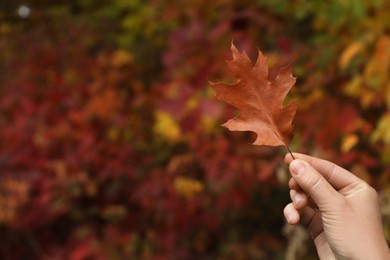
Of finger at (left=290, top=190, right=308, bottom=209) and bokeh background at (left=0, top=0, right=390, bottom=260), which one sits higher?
finger at (left=290, top=190, right=308, bottom=209)

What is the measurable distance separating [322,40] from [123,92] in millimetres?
2312

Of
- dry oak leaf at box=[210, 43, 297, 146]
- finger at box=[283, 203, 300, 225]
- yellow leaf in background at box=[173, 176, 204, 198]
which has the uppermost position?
dry oak leaf at box=[210, 43, 297, 146]

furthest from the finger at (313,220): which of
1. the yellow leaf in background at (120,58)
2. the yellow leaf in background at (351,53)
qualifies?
the yellow leaf in background at (120,58)

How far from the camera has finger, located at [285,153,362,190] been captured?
4.16 feet

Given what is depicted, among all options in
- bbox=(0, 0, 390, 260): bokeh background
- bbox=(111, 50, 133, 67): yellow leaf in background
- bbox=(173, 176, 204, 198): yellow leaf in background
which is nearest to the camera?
bbox=(0, 0, 390, 260): bokeh background

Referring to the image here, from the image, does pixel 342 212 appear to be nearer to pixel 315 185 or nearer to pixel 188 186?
pixel 315 185

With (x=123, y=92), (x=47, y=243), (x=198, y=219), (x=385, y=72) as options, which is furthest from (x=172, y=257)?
(x=385, y=72)

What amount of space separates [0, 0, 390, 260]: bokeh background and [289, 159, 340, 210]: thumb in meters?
2.08

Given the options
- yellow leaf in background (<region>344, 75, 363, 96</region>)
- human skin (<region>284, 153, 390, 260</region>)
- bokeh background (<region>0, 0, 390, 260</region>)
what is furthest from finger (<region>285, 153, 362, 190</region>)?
yellow leaf in background (<region>344, 75, 363, 96</region>)

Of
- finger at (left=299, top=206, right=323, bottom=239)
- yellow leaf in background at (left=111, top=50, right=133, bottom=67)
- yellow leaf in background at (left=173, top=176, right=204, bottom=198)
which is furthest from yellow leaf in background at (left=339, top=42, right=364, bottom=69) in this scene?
yellow leaf in background at (left=111, top=50, right=133, bottom=67)

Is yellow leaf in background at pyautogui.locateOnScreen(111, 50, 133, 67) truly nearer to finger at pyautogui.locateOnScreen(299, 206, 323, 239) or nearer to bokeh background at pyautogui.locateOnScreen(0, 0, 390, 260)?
bokeh background at pyautogui.locateOnScreen(0, 0, 390, 260)

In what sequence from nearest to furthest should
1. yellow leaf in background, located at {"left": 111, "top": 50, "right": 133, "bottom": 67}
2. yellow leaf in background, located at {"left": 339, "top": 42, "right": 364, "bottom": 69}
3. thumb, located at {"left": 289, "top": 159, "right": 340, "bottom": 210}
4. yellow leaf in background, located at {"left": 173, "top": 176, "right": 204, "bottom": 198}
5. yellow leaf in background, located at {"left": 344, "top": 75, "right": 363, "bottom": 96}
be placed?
thumb, located at {"left": 289, "top": 159, "right": 340, "bottom": 210} < yellow leaf in background, located at {"left": 339, "top": 42, "right": 364, "bottom": 69} < yellow leaf in background, located at {"left": 344, "top": 75, "right": 363, "bottom": 96} < yellow leaf in background, located at {"left": 173, "top": 176, "right": 204, "bottom": 198} < yellow leaf in background, located at {"left": 111, "top": 50, "right": 133, "bottom": 67}

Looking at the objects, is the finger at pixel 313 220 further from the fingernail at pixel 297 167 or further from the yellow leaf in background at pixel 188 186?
the yellow leaf in background at pixel 188 186

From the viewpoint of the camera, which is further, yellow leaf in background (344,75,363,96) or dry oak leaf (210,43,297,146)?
yellow leaf in background (344,75,363,96)
